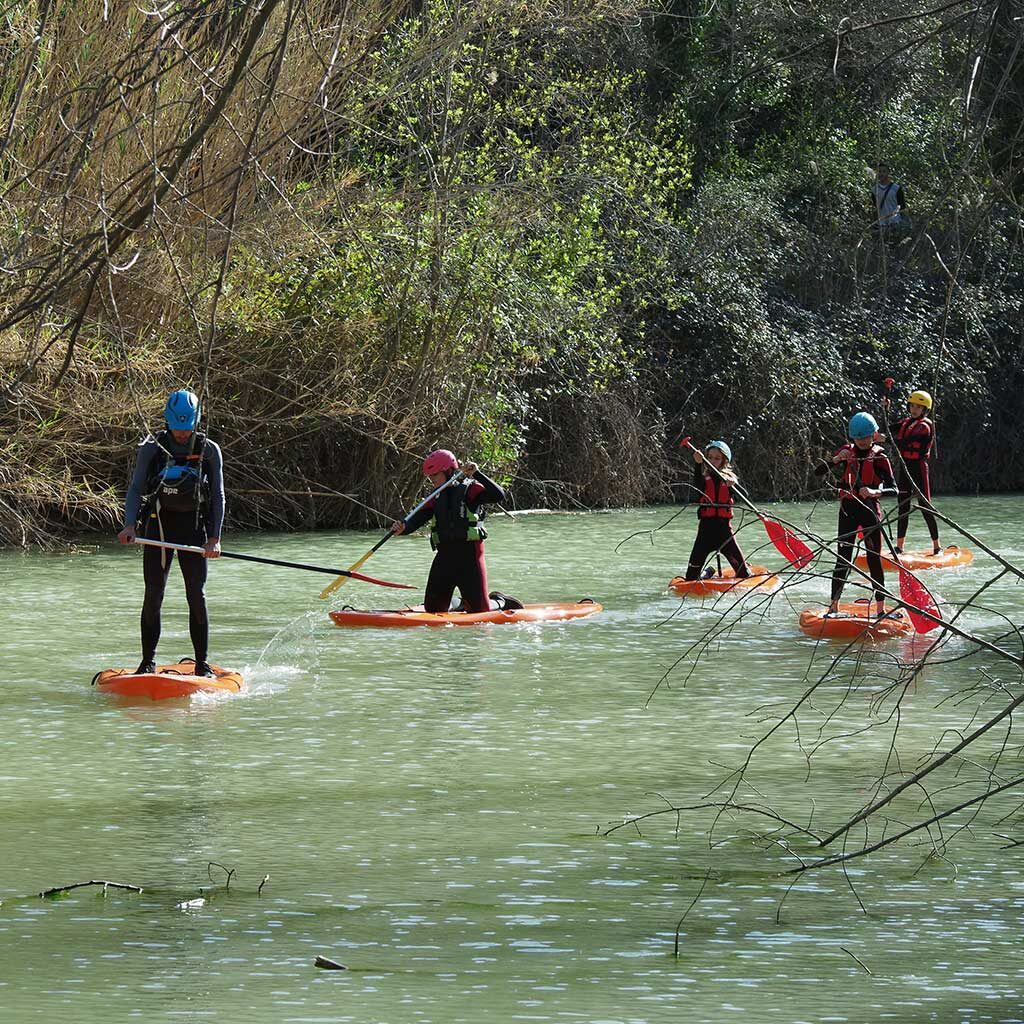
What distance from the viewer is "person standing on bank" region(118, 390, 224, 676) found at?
31.3ft

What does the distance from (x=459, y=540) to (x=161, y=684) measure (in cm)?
322

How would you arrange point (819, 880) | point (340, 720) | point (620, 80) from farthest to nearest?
point (620, 80) < point (340, 720) < point (819, 880)

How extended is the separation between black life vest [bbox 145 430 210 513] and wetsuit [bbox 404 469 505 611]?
2.66 metres

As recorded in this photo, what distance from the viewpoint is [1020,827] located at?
22.1 ft

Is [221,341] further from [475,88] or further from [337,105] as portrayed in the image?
[475,88]

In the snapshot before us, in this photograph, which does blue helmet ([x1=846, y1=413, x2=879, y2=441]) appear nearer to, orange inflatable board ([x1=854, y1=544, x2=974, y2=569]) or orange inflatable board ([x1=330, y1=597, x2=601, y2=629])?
orange inflatable board ([x1=330, y1=597, x2=601, y2=629])

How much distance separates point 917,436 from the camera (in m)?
15.4

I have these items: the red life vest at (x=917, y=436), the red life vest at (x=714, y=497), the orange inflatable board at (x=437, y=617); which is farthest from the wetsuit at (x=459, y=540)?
the red life vest at (x=917, y=436)

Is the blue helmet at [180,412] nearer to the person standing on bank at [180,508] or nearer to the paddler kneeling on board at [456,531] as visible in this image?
the person standing on bank at [180,508]

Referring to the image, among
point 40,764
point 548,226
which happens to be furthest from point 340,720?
point 548,226

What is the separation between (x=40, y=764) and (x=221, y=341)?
1104 centimetres

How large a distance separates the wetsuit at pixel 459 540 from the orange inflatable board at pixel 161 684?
2.69 m

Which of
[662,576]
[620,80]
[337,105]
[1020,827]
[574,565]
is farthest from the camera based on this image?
[620,80]

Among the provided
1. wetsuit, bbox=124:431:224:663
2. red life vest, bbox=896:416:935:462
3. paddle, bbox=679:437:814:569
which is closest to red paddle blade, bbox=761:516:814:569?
paddle, bbox=679:437:814:569
